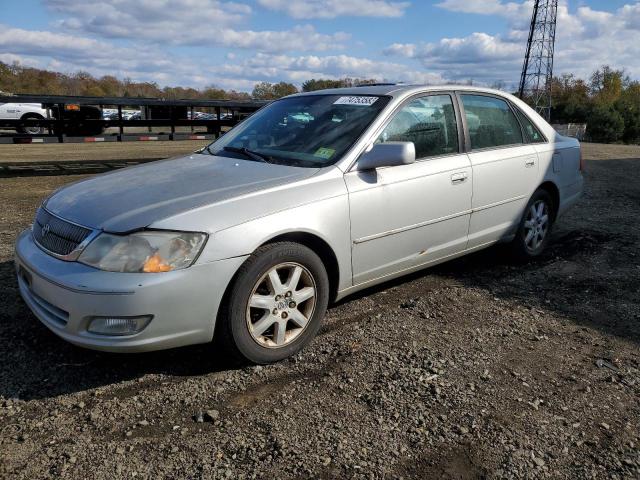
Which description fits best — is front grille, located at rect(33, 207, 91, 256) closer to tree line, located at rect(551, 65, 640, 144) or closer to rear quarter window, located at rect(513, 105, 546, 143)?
rear quarter window, located at rect(513, 105, 546, 143)

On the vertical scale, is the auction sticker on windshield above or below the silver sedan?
above

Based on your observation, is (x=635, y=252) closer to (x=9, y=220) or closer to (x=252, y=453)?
(x=252, y=453)

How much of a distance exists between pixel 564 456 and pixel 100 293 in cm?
233

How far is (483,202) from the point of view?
440cm

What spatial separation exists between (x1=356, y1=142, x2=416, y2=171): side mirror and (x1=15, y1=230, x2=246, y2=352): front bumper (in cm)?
113

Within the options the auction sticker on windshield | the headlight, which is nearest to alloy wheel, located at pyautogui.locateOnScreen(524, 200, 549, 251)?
the auction sticker on windshield

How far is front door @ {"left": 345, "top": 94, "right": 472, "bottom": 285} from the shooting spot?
11.6 feet

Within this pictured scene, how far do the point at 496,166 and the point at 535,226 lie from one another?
1.04 metres

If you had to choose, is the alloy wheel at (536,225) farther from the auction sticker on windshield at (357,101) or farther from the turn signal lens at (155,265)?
the turn signal lens at (155,265)

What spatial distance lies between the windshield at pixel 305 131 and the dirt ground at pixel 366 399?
4.03 feet

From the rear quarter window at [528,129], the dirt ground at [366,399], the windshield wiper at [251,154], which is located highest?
the rear quarter window at [528,129]

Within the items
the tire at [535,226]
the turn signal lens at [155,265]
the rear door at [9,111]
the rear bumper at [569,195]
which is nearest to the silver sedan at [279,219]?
the turn signal lens at [155,265]

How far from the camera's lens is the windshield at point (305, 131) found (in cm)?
365

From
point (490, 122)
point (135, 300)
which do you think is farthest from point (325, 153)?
point (490, 122)
